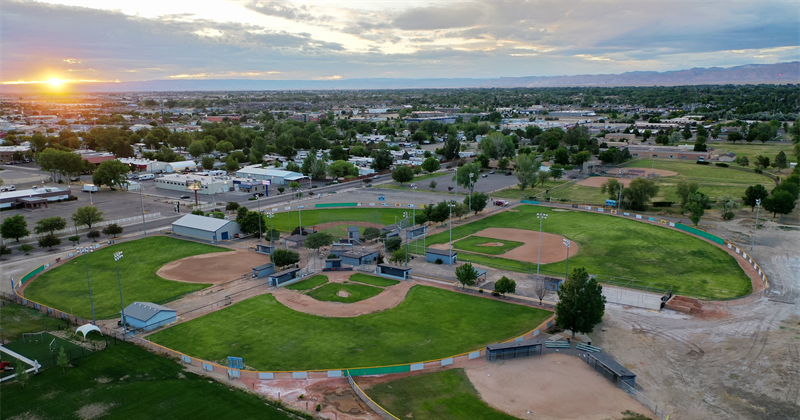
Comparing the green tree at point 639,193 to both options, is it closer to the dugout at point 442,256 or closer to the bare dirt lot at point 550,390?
the dugout at point 442,256

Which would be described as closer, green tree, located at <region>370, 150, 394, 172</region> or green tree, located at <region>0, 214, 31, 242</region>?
green tree, located at <region>0, 214, 31, 242</region>

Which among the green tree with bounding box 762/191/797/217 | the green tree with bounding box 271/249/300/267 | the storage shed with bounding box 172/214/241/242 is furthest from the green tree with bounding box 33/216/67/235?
the green tree with bounding box 762/191/797/217

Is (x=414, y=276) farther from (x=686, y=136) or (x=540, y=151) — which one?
(x=686, y=136)

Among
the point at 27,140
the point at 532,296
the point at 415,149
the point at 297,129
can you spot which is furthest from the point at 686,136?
the point at 27,140

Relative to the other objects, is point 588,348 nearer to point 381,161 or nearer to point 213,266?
point 213,266

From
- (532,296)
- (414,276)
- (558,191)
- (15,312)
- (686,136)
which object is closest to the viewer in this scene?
(15,312)

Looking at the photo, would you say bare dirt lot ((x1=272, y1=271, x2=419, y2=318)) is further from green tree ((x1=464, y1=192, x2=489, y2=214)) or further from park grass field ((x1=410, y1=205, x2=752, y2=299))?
green tree ((x1=464, y1=192, x2=489, y2=214))

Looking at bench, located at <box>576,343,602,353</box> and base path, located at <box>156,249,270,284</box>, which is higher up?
bench, located at <box>576,343,602,353</box>
